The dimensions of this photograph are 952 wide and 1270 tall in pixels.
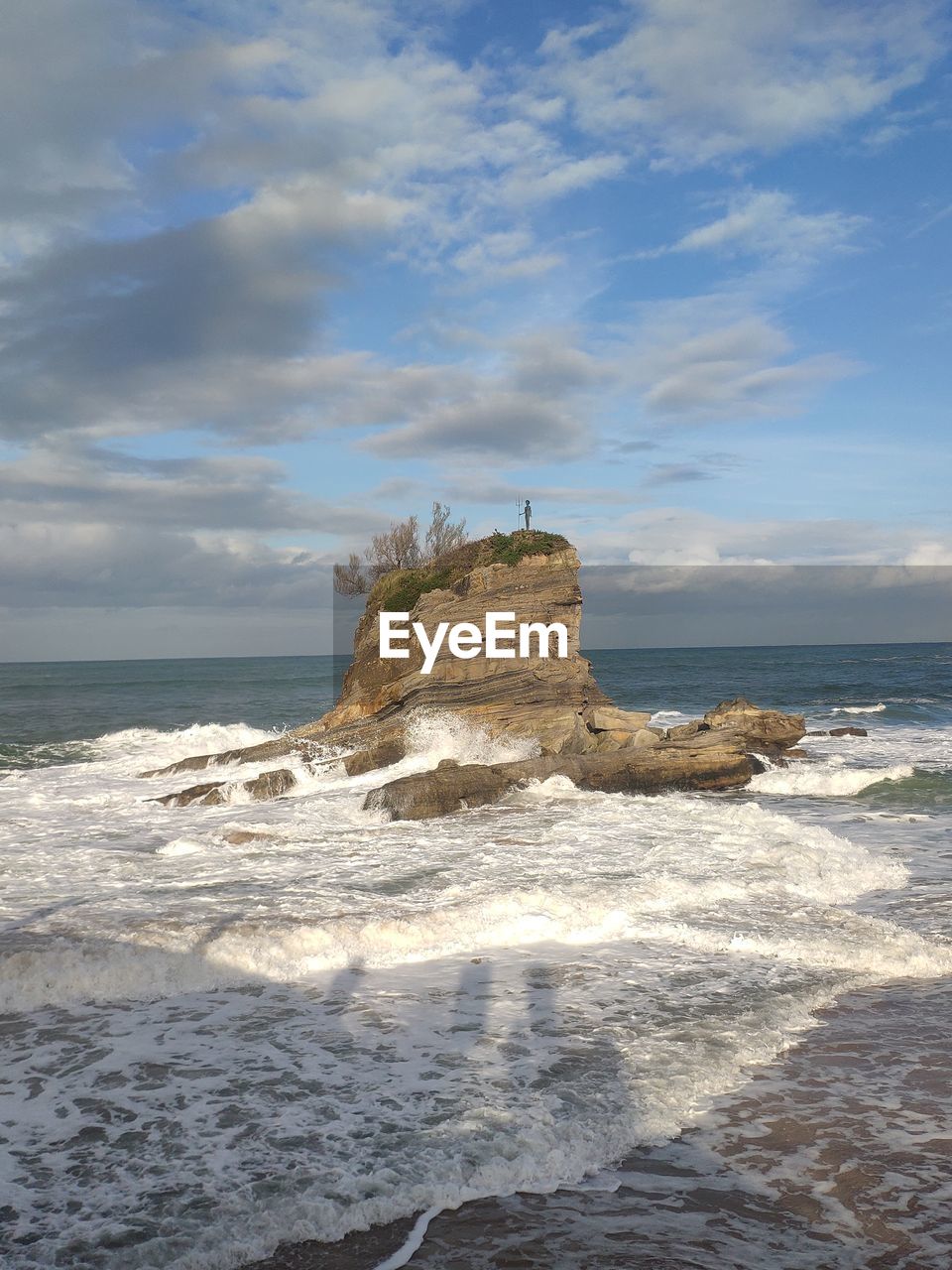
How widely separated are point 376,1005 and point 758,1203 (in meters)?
3.75

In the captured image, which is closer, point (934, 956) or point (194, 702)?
point (934, 956)

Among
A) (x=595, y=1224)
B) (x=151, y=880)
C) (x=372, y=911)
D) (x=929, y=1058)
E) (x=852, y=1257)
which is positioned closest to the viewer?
(x=852, y=1257)

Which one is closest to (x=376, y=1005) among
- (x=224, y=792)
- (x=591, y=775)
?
(x=591, y=775)

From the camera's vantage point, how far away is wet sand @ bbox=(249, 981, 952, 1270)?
434 cm

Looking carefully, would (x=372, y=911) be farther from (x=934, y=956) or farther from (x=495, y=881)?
(x=934, y=956)

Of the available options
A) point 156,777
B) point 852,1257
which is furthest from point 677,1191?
point 156,777

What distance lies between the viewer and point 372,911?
10.3 meters

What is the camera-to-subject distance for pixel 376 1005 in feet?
25.1

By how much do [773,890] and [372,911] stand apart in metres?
5.24

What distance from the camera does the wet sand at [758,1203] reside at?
4344 millimetres

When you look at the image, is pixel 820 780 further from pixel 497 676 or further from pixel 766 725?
pixel 497 676

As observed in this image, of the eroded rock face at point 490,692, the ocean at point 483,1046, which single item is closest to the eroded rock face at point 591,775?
the ocean at point 483,1046

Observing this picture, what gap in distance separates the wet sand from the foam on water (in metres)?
0.21

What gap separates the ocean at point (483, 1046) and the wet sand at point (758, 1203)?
0.07ft
